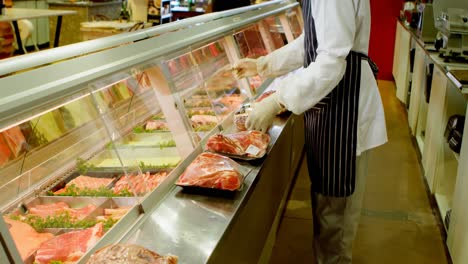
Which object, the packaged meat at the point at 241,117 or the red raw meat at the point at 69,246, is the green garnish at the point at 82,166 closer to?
the red raw meat at the point at 69,246

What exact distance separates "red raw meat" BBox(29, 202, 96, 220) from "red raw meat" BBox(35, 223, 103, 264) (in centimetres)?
17

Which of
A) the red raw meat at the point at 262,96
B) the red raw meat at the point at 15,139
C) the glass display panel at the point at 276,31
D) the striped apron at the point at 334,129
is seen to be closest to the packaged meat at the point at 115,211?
the red raw meat at the point at 15,139

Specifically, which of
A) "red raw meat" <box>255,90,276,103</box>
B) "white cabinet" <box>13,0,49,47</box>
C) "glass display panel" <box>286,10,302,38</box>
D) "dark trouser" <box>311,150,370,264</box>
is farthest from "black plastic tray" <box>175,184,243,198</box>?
"white cabinet" <box>13,0,49,47</box>

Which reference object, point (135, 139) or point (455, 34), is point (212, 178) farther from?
point (455, 34)

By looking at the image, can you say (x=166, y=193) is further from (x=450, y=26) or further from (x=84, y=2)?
(x=84, y=2)

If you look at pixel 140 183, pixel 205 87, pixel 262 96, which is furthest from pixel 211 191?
pixel 262 96

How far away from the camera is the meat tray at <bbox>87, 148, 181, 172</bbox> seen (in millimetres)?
1978

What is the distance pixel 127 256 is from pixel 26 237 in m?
0.52

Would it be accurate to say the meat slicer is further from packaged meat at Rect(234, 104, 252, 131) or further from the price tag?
the price tag

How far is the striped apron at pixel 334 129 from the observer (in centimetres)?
224

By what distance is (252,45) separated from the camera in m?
3.72

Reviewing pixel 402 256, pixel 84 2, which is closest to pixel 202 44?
pixel 402 256

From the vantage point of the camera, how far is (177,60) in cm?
245

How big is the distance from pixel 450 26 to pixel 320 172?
2.41 m
